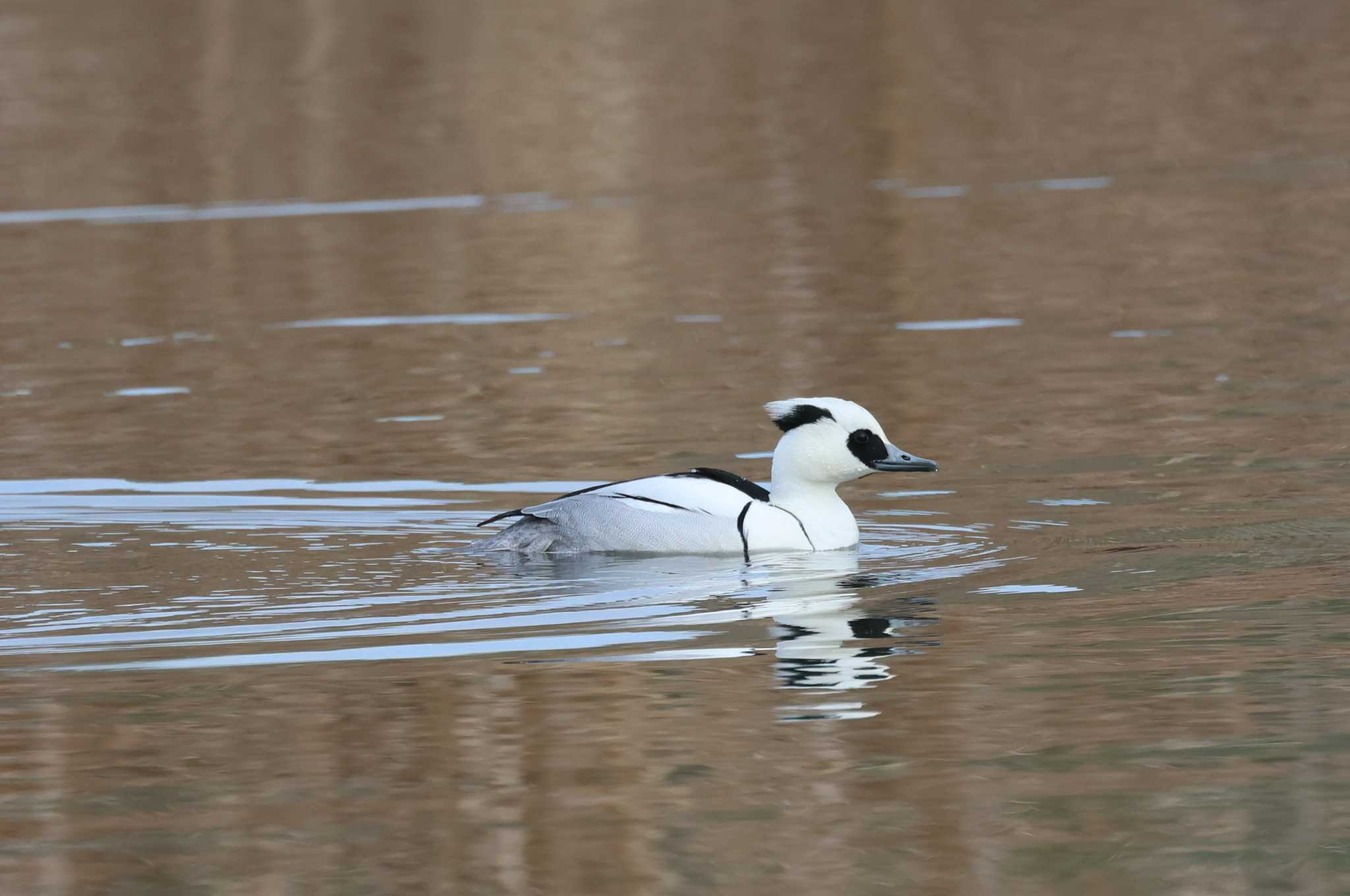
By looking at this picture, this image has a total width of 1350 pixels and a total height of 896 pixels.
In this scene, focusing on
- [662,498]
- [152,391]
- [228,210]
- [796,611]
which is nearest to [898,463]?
[662,498]

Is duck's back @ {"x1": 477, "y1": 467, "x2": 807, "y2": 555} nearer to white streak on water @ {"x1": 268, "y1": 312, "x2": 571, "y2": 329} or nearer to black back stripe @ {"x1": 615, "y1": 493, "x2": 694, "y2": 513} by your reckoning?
black back stripe @ {"x1": 615, "y1": 493, "x2": 694, "y2": 513}

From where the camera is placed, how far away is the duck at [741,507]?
10.7 metres

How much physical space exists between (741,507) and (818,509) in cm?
36

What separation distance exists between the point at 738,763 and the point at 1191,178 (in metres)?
19.6

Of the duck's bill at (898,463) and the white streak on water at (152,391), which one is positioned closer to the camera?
the duck's bill at (898,463)

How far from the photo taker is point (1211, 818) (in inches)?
259

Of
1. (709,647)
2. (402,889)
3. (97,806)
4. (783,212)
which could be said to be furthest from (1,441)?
(783,212)

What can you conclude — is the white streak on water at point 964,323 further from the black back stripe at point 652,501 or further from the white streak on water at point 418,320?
the black back stripe at point 652,501

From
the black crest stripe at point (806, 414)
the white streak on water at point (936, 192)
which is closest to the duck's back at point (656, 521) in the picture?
the black crest stripe at point (806, 414)

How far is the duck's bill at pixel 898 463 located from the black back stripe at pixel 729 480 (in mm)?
509

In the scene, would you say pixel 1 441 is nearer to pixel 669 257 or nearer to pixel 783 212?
pixel 669 257

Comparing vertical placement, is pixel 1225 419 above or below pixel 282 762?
above

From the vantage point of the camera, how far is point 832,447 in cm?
1097

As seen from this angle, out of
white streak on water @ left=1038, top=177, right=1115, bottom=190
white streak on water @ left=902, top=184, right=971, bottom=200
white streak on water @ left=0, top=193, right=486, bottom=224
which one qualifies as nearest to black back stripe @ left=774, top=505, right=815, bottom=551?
white streak on water @ left=902, top=184, right=971, bottom=200
